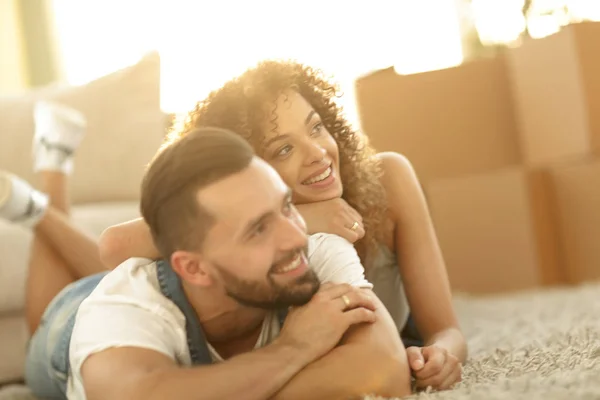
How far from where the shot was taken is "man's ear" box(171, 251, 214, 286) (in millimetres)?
942

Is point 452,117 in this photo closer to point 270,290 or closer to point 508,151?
point 508,151

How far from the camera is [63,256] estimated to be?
5.31 ft

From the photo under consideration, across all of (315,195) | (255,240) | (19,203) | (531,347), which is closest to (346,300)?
(255,240)

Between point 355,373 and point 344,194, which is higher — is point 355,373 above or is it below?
below

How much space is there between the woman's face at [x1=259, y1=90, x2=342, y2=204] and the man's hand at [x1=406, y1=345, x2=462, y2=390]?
0.29 m

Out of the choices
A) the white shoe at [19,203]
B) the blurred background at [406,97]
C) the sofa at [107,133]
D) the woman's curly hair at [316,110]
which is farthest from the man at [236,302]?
the sofa at [107,133]

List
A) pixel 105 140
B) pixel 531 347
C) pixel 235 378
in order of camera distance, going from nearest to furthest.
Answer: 1. pixel 235 378
2. pixel 531 347
3. pixel 105 140

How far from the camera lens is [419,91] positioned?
7.95 feet

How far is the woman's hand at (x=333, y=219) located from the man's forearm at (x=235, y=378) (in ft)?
0.76

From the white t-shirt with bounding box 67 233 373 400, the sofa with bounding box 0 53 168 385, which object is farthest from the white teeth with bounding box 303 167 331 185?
the sofa with bounding box 0 53 168 385

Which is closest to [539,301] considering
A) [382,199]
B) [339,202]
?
[382,199]

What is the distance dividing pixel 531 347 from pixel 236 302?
55 cm

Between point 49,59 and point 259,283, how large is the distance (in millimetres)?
2550

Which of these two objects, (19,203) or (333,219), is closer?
(333,219)
